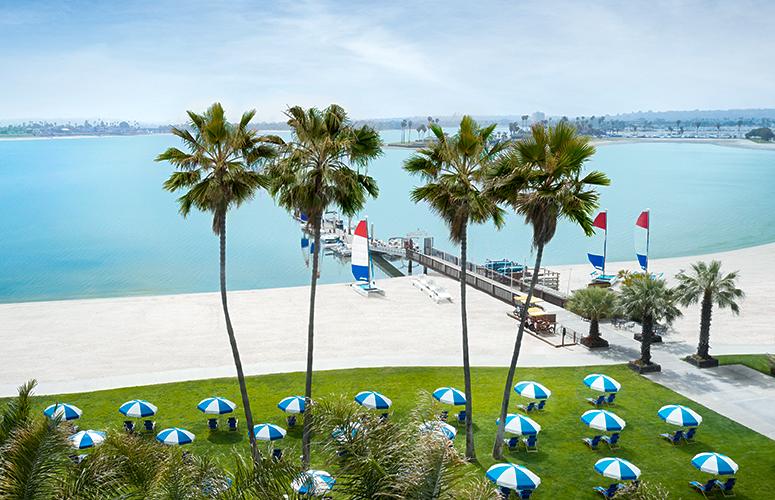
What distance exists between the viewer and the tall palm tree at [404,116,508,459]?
64.9 feet

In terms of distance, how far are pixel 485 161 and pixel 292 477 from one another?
1330 cm

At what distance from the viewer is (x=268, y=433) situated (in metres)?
22.0

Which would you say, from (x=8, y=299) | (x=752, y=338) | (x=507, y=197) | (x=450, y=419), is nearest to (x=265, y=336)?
(x=450, y=419)

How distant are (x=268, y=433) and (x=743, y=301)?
1389 inches

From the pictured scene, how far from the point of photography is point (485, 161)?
20062 millimetres

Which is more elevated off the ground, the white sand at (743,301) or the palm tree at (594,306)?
the palm tree at (594,306)

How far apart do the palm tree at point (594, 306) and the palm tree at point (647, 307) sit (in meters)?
2.05

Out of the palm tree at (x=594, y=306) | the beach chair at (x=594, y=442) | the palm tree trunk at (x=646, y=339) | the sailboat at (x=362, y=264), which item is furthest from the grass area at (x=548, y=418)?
the sailboat at (x=362, y=264)

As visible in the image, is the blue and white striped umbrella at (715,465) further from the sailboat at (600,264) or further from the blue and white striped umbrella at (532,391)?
the sailboat at (600,264)

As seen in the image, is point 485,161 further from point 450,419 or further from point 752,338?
point 752,338

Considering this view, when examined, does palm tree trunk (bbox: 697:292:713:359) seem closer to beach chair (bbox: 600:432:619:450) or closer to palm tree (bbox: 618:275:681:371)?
palm tree (bbox: 618:275:681:371)

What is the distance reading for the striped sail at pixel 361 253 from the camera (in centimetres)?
4675

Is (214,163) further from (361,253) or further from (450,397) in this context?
(361,253)

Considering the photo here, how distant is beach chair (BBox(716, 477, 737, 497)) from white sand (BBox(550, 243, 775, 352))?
16202 mm
